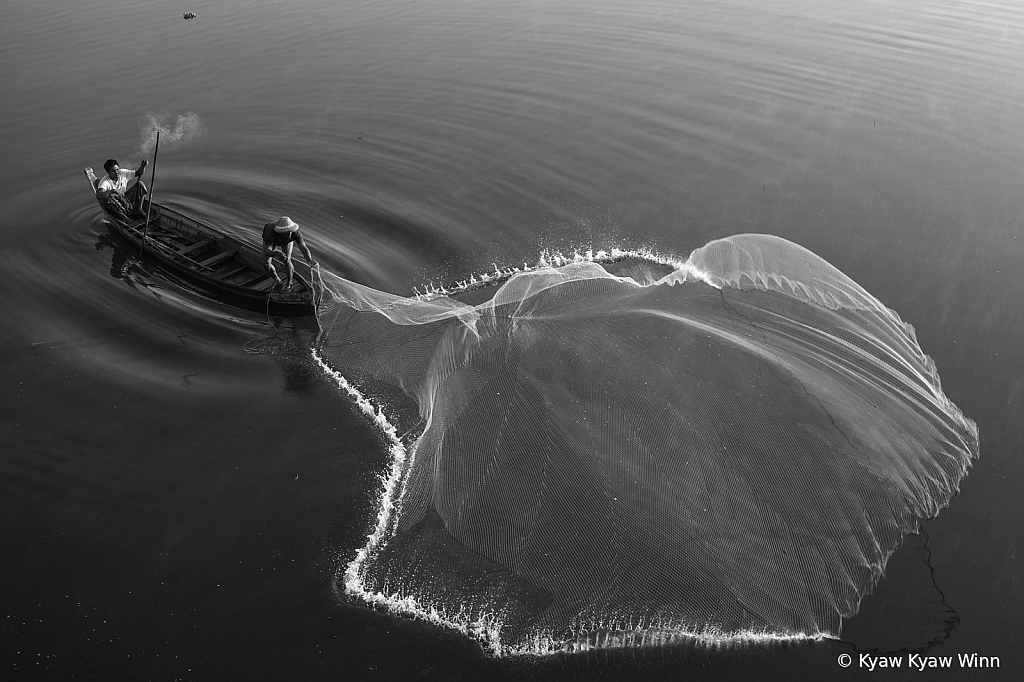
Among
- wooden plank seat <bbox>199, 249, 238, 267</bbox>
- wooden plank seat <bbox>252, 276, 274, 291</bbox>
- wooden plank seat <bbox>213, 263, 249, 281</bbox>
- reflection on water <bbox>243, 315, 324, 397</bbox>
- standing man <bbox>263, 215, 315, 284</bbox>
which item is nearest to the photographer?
reflection on water <bbox>243, 315, 324, 397</bbox>

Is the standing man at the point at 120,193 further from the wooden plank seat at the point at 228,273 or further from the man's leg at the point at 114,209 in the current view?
the wooden plank seat at the point at 228,273

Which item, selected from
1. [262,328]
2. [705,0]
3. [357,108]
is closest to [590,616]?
[262,328]

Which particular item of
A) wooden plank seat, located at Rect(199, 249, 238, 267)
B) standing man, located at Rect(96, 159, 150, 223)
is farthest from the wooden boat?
standing man, located at Rect(96, 159, 150, 223)

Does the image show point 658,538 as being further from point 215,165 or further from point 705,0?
point 705,0

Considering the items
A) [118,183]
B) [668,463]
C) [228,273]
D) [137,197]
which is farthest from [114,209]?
[668,463]

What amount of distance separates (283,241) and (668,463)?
6.05 meters

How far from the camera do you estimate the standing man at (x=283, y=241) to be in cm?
932

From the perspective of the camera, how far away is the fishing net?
543cm

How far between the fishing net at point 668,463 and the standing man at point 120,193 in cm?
716

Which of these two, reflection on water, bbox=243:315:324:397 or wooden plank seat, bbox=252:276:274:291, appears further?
wooden plank seat, bbox=252:276:274:291

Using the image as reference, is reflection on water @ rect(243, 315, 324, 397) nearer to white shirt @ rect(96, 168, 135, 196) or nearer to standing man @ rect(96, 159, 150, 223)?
standing man @ rect(96, 159, 150, 223)

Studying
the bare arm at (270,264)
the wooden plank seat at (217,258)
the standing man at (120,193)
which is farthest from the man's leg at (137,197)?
the bare arm at (270,264)

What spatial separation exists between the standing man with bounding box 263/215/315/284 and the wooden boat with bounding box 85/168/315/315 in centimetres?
13

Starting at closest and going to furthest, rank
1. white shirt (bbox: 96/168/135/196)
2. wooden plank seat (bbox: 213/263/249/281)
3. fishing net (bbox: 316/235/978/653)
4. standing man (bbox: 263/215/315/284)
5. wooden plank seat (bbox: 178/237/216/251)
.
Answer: fishing net (bbox: 316/235/978/653) < standing man (bbox: 263/215/315/284) < wooden plank seat (bbox: 213/263/249/281) < wooden plank seat (bbox: 178/237/216/251) < white shirt (bbox: 96/168/135/196)
